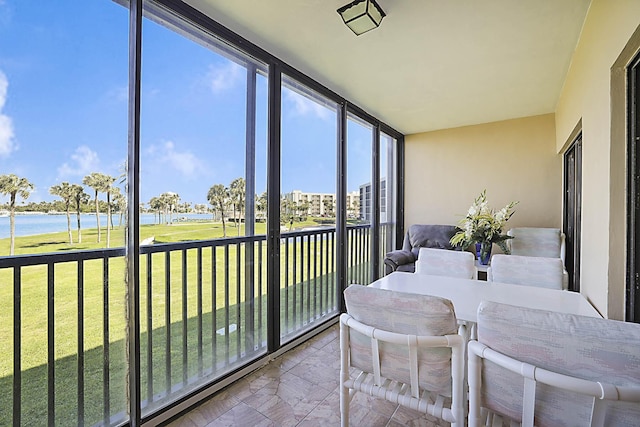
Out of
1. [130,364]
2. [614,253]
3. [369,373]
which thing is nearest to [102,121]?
[130,364]

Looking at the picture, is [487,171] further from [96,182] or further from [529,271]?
[96,182]

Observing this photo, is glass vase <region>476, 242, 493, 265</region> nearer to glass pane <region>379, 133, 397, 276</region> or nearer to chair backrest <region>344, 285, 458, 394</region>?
glass pane <region>379, 133, 397, 276</region>

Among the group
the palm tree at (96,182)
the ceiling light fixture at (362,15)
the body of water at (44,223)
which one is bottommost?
the body of water at (44,223)

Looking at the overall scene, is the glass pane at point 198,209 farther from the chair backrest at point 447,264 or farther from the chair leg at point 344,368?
the chair backrest at point 447,264

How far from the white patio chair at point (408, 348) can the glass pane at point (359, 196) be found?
7.37 feet

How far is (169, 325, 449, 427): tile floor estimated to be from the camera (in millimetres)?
1770

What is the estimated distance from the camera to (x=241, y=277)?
94.1 inches

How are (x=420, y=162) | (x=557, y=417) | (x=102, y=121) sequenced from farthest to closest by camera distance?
(x=420, y=162) → (x=102, y=121) → (x=557, y=417)

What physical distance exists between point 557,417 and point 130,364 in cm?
192

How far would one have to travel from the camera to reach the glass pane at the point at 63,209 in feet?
4.41

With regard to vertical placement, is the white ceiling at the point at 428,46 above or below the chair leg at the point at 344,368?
above

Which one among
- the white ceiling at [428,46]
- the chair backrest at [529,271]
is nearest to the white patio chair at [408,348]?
the chair backrest at [529,271]

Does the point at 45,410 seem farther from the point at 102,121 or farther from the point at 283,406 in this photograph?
the point at 102,121

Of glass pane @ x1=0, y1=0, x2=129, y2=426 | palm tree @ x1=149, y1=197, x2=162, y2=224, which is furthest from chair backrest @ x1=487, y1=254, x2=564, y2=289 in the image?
glass pane @ x1=0, y1=0, x2=129, y2=426
